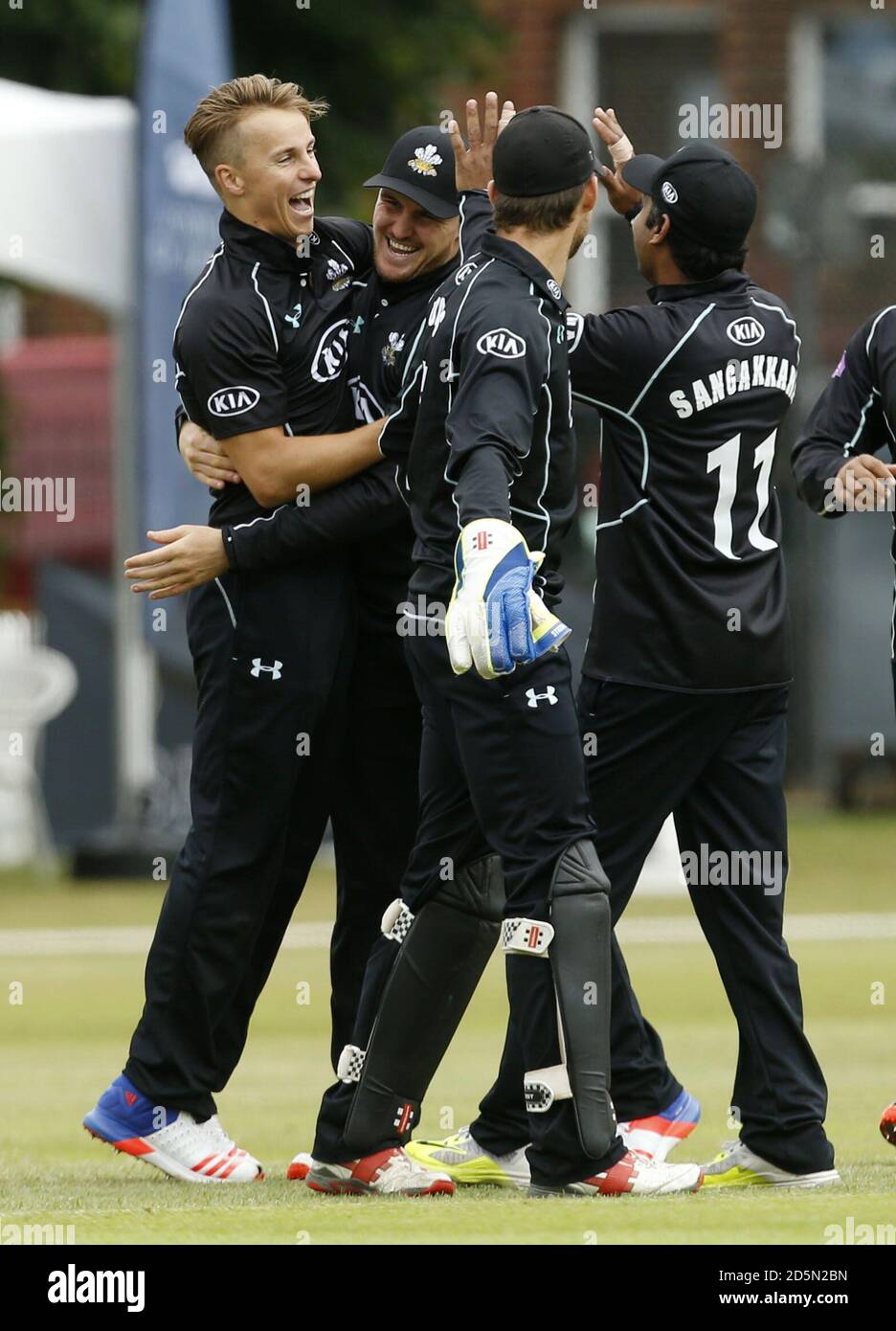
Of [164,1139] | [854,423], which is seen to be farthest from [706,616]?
[164,1139]

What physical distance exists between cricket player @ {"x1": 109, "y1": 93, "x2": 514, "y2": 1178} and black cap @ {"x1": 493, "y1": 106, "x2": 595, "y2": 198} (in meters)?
0.35

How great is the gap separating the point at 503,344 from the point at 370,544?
1.03m

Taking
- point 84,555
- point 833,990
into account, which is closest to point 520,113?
point 833,990

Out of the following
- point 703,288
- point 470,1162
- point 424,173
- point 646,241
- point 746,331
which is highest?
point 424,173

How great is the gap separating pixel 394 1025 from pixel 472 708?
0.75 metres

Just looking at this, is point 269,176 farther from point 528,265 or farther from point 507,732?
point 507,732

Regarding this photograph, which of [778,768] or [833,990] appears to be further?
[833,990]

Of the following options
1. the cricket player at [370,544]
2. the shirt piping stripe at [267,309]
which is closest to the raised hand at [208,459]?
the cricket player at [370,544]

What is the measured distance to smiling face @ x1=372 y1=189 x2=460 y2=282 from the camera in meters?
5.96

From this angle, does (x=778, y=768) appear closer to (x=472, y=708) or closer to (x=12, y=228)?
(x=472, y=708)

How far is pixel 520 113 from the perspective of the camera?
17.8ft

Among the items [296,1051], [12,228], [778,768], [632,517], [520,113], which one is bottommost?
[296,1051]

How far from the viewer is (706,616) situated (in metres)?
5.69

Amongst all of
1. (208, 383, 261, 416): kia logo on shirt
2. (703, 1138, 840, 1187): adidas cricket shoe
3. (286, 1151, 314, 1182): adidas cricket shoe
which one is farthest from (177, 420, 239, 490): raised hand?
(703, 1138, 840, 1187): adidas cricket shoe
